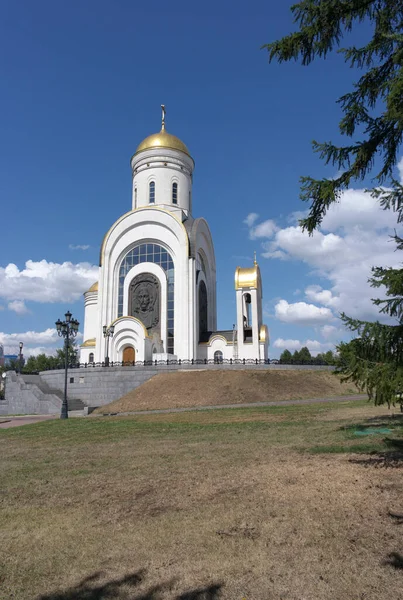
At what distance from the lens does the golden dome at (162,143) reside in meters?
45.5

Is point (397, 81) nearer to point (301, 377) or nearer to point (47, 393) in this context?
point (301, 377)

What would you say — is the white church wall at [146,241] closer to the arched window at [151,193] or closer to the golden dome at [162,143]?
the arched window at [151,193]

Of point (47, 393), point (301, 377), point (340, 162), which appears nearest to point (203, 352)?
point (301, 377)

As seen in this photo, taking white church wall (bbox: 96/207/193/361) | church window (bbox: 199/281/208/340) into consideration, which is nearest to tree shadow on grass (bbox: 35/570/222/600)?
white church wall (bbox: 96/207/193/361)

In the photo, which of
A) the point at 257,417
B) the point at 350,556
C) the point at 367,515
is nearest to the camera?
the point at 350,556

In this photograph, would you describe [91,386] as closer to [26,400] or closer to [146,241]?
[26,400]

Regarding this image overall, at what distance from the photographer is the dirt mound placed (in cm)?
2655

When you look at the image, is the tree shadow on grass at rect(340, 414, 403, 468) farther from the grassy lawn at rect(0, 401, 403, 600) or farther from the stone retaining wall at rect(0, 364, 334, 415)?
the stone retaining wall at rect(0, 364, 334, 415)

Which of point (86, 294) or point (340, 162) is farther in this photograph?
point (86, 294)

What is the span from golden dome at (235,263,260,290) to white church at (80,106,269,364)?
8 cm

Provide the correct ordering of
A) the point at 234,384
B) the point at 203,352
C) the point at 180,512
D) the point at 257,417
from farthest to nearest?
the point at 203,352
the point at 234,384
the point at 257,417
the point at 180,512

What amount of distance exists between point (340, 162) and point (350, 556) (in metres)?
6.23

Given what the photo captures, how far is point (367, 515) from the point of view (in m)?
5.33

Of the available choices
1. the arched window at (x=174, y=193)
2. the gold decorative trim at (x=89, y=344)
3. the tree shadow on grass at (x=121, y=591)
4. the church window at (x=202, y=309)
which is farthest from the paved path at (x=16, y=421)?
the arched window at (x=174, y=193)
